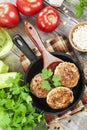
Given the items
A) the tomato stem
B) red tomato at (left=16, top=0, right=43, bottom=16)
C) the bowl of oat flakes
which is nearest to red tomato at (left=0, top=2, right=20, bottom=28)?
red tomato at (left=16, top=0, right=43, bottom=16)

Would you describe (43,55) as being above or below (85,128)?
above

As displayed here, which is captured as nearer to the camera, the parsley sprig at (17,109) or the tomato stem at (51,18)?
the parsley sprig at (17,109)

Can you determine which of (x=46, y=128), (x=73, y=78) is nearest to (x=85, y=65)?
(x=73, y=78)

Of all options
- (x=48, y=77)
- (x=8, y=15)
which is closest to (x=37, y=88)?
(x=48, y=77)

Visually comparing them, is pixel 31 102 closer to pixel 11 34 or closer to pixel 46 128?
pixel 46 128

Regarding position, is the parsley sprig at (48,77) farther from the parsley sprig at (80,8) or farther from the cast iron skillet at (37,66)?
the parsley sprig at (80,8)

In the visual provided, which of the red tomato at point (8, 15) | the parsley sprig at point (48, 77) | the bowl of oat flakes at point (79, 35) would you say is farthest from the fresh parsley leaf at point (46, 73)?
the red tomato at point (8, 15)

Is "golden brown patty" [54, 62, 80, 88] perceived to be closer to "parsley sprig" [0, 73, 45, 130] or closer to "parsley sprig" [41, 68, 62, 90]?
"parsley sprig" [41, 68, 62, 90]
